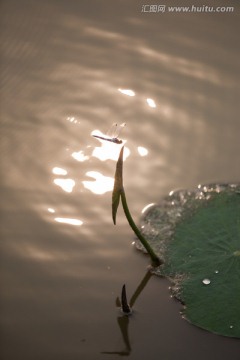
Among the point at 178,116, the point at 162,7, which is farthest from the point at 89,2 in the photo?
the point at 178,116

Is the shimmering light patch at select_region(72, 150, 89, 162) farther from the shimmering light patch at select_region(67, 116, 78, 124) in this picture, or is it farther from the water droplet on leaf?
the water droplet on leaf

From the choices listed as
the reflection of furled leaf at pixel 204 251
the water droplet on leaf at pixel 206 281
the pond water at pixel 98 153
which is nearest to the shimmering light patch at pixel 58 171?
the pond water at pixel 98 153

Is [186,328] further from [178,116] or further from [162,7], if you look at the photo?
[162,7]

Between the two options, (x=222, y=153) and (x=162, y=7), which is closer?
(x=222, y=153)

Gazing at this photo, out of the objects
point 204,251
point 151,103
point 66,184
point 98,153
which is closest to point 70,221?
point 66,184

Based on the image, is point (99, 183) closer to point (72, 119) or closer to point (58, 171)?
point (58, 171)

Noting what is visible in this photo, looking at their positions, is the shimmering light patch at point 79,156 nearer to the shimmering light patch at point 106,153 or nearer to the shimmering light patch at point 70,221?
the shimmering light patch at point 106,153

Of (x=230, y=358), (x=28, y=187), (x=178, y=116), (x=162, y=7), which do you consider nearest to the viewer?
Answer: (x=230, y=358)
